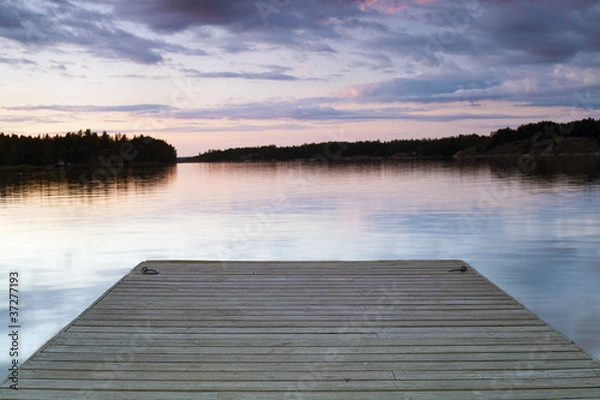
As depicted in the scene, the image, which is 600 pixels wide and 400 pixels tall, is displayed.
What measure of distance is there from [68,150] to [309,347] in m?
132

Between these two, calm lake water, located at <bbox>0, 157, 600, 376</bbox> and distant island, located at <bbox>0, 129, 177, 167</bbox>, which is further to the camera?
distant island, located at <bbox>0, 129, 177, 167</bbox>

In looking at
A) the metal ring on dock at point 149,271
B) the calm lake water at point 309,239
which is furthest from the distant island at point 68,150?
the metal ring on dock at point 149,271

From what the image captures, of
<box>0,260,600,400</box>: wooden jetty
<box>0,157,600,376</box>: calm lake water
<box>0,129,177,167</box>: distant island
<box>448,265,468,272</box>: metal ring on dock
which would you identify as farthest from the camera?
<box>0,129,177,167</box>: distant island

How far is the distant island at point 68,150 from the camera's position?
122 metres

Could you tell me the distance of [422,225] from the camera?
1862 cm

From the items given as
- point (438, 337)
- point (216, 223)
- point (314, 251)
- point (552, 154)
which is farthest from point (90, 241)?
point (552, 154)

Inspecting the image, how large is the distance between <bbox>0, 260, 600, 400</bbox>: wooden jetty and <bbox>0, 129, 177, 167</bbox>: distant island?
12589cm

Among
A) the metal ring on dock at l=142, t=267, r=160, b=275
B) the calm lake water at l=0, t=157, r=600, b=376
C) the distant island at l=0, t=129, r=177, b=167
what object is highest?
the distant island at l=0, t=129, r=177, b=167

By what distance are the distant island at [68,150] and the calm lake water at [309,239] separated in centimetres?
10258

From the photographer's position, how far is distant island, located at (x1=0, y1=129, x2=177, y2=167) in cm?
12238

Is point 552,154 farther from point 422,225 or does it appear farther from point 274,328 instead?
point 274,328

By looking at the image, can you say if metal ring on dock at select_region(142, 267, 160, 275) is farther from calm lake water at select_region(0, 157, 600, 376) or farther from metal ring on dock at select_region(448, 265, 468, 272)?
metal ring on dock at select_region(448, 265, 468, 272)

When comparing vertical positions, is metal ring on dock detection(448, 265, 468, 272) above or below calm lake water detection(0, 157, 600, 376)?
above

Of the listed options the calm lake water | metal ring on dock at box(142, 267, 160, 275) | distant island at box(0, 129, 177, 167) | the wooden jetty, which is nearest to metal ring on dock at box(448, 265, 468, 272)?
the wooden jetty
